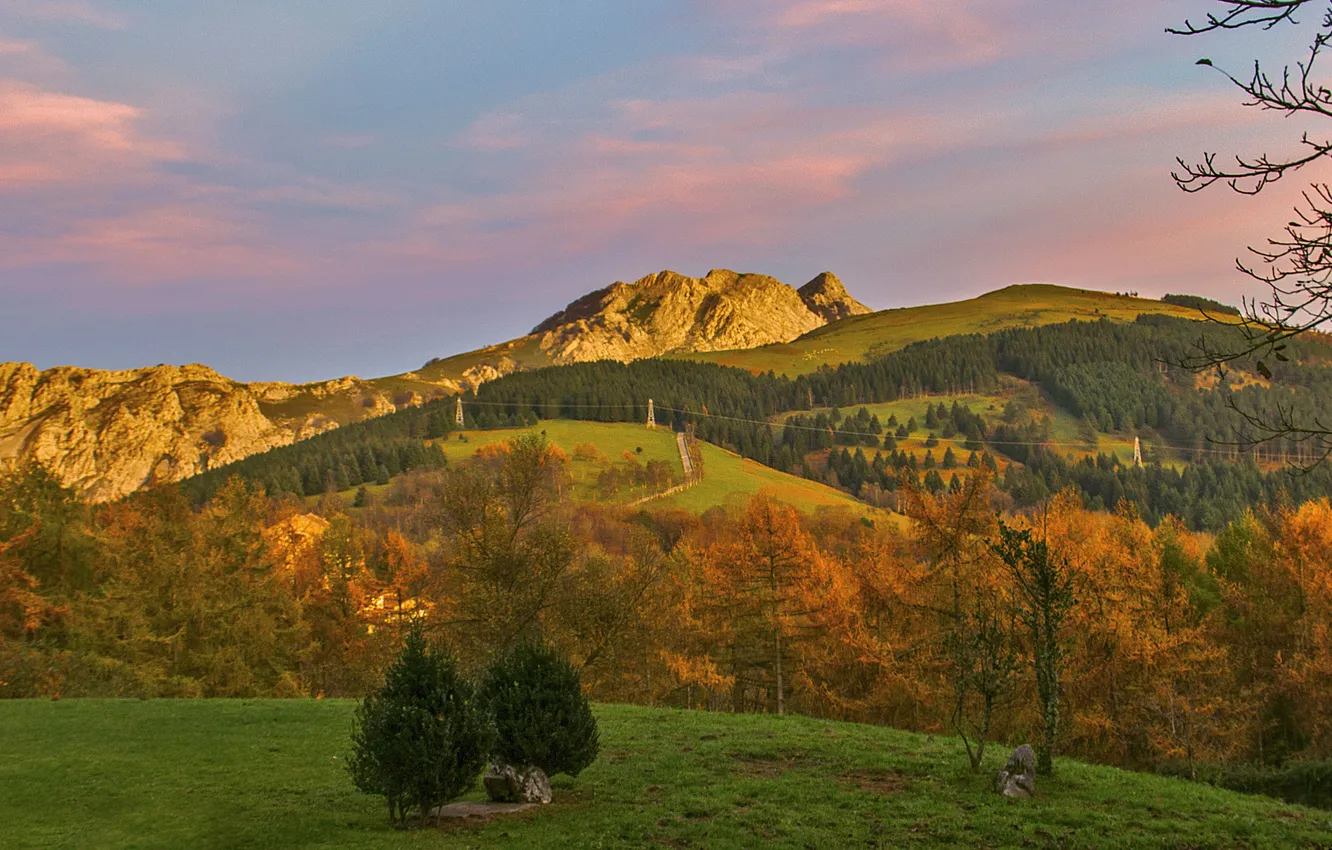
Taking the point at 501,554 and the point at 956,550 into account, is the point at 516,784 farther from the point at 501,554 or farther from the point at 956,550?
the point at 956,550

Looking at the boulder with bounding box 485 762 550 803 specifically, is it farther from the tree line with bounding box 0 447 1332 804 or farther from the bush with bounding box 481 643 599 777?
the tree line with bounding box 0 447 1332 804

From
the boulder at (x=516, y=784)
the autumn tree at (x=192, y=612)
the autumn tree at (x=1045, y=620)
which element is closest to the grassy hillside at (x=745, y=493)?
the autumn tree at (x=192, y=612)

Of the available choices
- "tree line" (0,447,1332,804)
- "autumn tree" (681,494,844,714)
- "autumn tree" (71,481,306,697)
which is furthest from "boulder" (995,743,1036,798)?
"autumn tree" (71,481,306,697)

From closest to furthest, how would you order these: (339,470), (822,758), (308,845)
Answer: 1. (308,845)
2. (822,758)
3. (339,470)

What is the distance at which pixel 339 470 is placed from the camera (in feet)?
603

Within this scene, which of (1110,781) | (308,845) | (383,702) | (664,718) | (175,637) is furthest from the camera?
(175,637)

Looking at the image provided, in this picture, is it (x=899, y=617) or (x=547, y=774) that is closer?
(x=547, y=774)

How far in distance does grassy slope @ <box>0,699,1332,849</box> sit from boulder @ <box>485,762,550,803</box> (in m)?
0.53

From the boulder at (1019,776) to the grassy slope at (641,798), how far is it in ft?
1.22

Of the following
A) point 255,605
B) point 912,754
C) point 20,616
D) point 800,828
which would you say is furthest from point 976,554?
point 20,616

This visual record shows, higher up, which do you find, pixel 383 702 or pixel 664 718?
pixel 383 702

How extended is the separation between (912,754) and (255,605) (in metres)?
38.1

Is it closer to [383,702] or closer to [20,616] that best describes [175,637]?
[20,616]

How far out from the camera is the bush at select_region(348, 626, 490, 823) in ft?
61.2
